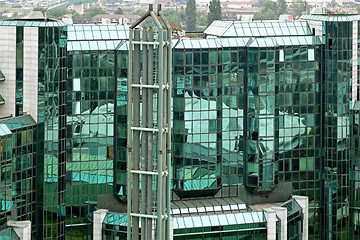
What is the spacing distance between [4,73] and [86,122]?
40.3 ft

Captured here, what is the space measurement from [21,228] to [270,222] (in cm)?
3200

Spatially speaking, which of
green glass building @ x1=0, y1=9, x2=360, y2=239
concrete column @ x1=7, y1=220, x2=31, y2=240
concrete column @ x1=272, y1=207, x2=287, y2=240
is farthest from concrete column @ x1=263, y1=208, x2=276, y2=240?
concrete column @ x1=7, y1=220, x2=31, y2=240

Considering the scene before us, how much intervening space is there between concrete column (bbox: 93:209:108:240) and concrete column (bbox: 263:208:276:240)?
2067cm

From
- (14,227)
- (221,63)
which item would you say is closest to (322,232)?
(221,63)

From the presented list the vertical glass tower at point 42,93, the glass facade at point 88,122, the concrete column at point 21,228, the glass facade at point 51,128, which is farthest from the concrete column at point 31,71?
the concrete column at point 21,228

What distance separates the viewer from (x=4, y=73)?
350ft

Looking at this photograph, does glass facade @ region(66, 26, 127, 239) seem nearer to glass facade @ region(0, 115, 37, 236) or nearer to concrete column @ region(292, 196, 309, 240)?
Result: glass facade @ region(0, 115, 37, 236)

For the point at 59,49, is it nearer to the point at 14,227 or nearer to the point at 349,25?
the point at 14,227

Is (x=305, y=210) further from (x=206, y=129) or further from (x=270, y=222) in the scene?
(x=206, y=129)

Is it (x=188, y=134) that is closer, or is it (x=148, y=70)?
(x=148, y=70)

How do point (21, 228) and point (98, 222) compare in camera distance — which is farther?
point (98, 222)

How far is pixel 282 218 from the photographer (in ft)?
374

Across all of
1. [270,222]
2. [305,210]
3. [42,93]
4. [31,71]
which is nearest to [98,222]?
[42,93]

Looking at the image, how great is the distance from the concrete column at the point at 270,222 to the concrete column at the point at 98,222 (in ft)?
67.8
